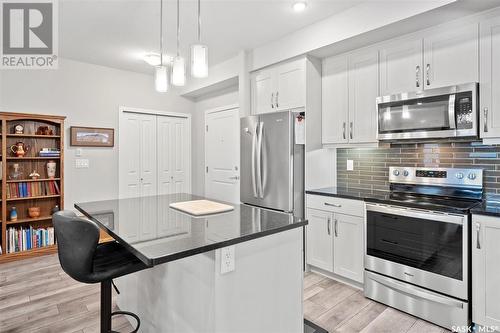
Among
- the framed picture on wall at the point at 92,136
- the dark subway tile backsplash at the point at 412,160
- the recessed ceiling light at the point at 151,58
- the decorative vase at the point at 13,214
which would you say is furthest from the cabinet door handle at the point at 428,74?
the decorative vase at the point at 13,214

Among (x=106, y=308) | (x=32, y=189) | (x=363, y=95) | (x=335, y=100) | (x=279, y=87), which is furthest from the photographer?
(x=32, y=189)

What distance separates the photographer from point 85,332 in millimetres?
2197

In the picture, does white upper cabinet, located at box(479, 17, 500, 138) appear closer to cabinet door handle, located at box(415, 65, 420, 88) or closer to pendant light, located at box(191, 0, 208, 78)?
cabinet door handle, located at box(415, 65, 420, 88)

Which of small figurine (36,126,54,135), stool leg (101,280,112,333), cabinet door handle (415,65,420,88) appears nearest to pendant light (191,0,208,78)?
stool leg (101,280,112,333)

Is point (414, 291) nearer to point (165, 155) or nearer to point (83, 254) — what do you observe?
point (83, 254)

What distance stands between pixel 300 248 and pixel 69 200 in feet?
12.6

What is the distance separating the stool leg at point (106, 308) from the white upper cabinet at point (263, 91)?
2.62 metres

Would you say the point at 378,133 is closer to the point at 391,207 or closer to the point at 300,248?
the point at 391,207

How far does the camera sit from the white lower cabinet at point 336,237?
2820mm

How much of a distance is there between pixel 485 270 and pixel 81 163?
4866 millimetres

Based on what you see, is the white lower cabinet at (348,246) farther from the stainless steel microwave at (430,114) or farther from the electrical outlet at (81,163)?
the electrical outlet at (81,163)

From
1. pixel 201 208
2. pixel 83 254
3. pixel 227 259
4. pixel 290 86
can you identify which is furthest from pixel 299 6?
pixel 83 254

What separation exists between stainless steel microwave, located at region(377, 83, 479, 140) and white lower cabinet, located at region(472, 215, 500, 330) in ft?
2.39

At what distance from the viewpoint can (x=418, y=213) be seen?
2.36 meters
